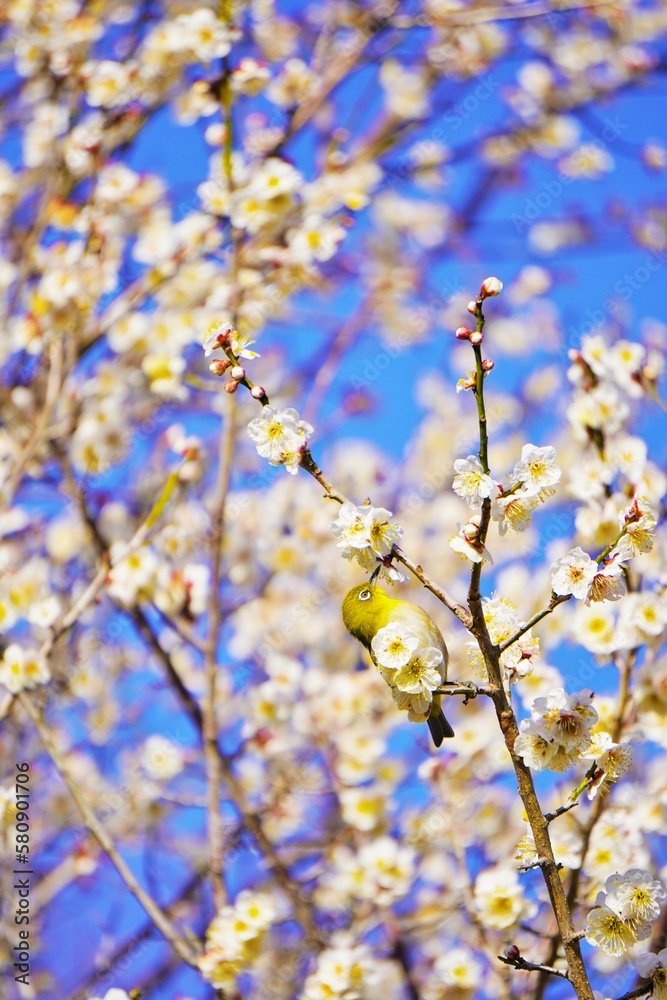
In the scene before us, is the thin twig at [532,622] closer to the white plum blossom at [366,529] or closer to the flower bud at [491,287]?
the white plum blossom at [366,529]

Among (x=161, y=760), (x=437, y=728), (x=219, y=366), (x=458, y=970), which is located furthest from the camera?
(x=161, y=760)

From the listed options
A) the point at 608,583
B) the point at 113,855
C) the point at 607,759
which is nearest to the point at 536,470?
the point at 608,583

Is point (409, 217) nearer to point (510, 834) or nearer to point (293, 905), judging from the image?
point (510, 834)

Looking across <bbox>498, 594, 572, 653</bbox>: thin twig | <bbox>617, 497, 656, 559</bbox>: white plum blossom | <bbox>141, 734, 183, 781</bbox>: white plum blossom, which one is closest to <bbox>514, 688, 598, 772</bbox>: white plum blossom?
<bbox>498, 594, 572, 653</bbox>: thin twig

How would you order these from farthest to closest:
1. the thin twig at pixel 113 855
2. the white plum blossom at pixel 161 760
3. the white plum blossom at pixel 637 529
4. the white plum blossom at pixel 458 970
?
the white plum blossom at pixel 161 760, the white plum blossom at pixel 458 970, the thin twig at pixel 113 855, the white plum blossom at pixel 637 529

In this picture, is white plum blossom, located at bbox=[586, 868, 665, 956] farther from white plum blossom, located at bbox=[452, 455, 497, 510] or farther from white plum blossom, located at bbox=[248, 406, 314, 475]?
white plum blossom, located at bbox=[248, 406, 314, 475]

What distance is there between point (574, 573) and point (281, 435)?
1.85ft

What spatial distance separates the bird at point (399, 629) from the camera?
1741 millimetres

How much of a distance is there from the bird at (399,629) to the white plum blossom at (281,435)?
0.35 m

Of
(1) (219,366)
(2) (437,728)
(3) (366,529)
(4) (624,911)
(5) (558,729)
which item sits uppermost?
(1) (219,366)

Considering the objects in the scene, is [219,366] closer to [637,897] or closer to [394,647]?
[394,647]

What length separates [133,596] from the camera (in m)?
3.32

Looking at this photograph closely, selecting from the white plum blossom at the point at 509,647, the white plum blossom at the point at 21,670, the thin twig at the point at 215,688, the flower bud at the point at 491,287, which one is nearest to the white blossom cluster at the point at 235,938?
the thin twig at the point at 215,688

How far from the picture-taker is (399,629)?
67.2 inches
